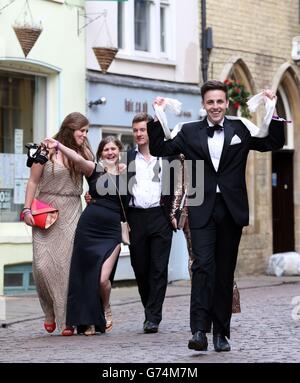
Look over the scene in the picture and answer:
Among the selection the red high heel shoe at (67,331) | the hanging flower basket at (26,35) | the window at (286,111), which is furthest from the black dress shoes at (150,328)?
the window at (286,111)

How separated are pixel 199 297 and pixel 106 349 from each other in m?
1.13

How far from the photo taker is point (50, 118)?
663 inches

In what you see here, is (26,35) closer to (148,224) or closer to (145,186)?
(145,186)

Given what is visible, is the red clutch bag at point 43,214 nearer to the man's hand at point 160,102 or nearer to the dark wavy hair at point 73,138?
the dark wavy hair at point 73,138

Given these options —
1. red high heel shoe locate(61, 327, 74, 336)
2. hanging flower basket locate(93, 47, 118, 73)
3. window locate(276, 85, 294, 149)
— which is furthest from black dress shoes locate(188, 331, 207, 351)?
window locate(276, 85, 294, 149)

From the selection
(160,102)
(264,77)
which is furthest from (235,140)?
(264,77)

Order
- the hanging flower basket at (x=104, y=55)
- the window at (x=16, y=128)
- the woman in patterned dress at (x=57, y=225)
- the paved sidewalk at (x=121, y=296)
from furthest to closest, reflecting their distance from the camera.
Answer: the hanging flower basket at (x=104, y=55) → the window at (x=16, y=128) → the paved sidewalk at (x=121, y=296) → the woman in patterned dress at (x=57, y=225)

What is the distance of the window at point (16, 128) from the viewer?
16344 mm

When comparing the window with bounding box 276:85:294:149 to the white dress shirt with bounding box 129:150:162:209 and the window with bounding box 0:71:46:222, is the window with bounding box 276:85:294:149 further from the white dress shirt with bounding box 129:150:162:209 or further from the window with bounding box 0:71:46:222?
the white dress shirt with bounding box 129:150:162:209

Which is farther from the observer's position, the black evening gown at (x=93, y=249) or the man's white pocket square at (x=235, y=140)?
the black evening gown at (x=93, y=249)

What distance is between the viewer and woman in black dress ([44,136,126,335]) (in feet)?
34.8

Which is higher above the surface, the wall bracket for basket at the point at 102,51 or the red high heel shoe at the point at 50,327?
the wall bracket for basket at the point at 102,51

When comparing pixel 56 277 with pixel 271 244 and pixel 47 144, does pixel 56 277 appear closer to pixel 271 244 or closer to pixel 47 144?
pixel 47 144
